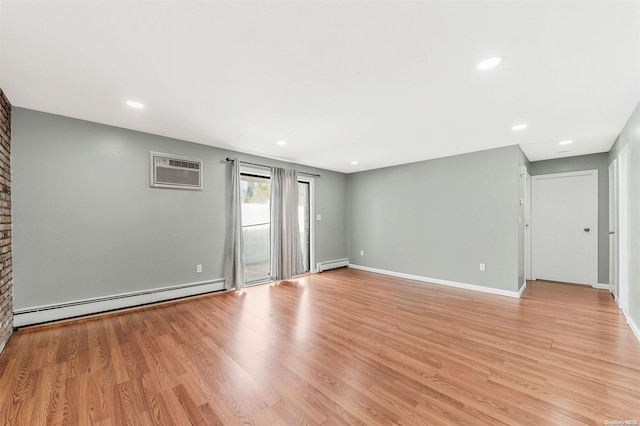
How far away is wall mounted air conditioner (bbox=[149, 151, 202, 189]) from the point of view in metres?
3.56

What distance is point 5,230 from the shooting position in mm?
2512

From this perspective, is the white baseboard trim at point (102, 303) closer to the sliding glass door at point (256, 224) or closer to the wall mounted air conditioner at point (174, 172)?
the sliding glass door at point (256, 224)

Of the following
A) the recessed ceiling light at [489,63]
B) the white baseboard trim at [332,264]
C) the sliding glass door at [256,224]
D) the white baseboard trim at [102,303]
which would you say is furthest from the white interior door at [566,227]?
the white baseboard trim at [102,303]

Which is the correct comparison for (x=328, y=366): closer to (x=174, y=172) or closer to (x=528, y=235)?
(x=174, y=172)

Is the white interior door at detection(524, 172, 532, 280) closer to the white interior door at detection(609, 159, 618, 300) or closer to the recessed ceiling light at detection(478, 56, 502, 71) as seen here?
the white interior door at detection(609, 159, 618, 300)

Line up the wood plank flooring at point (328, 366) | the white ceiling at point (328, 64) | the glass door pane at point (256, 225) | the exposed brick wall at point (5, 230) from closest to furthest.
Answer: the white ceiling at point (328, 64)
the wood plank flooring at point (328, 366)
the exposed brick wall at point (5, 230)
the glass door pane at point (256, 225)

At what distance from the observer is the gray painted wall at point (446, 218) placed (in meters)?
4.01

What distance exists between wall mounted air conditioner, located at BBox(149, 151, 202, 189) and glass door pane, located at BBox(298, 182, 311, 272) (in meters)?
2.34

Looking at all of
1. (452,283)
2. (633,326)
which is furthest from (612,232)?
(452,283)

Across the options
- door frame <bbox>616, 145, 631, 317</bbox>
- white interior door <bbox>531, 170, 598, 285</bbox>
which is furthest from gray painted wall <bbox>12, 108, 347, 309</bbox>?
white interior door <bbox>531, 170, 598, 285</bbox>

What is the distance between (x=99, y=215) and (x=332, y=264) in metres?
4.45

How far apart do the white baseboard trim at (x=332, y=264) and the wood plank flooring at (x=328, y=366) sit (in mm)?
2284

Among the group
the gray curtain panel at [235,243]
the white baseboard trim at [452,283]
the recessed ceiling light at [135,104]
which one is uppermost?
the recessed ceiling light at [135,104]

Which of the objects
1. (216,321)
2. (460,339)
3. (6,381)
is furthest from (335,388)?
(6,381)
